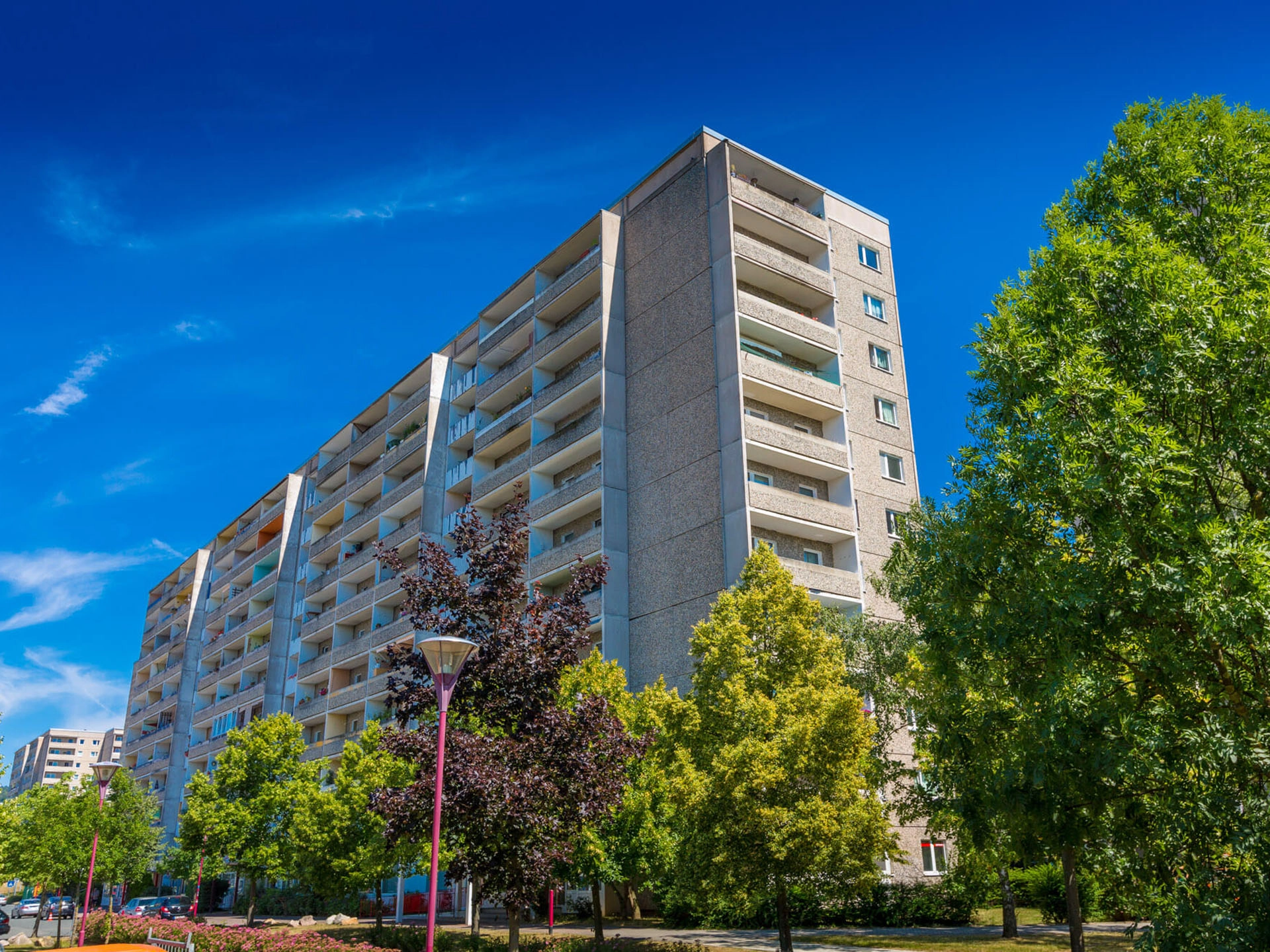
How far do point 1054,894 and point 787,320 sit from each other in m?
23.2

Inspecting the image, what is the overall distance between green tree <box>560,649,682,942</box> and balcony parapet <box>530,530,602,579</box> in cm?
1504

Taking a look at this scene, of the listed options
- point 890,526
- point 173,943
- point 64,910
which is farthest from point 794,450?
point 64,910

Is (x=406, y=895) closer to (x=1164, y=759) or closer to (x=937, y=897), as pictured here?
(x=937, y=897)

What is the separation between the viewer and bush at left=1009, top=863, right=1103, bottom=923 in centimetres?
2777

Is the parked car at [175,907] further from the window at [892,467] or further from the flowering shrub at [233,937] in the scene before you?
the window at [892,467]

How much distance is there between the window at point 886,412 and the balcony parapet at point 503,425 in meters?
16.7

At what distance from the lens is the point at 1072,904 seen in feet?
63.0

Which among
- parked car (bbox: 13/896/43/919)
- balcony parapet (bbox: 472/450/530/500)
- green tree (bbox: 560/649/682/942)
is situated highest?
balcony parapet (bbox: 472/450/530/500)

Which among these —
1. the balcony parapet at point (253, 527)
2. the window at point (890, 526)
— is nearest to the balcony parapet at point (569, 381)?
the window at point (890, 526)

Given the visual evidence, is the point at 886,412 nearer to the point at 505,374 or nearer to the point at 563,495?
the point at 563,495

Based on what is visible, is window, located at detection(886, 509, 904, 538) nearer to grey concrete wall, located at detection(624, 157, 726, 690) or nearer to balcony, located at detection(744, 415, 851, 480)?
balcony, located at detection(744, 415, 851, 480)

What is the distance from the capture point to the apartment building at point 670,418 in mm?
36969

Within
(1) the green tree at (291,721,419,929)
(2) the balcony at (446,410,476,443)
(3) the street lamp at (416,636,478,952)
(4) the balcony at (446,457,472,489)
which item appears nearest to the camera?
(3) the street lamp at (416,636,478,952)

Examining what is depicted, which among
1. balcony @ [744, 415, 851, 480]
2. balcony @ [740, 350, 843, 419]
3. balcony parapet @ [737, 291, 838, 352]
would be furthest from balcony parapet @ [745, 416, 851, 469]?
balcony parapet @ [737, 291, 838, 352]
